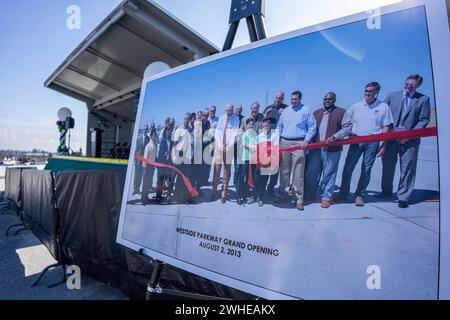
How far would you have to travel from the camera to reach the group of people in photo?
0.87 m

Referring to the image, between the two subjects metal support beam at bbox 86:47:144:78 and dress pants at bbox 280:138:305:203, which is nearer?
dress pants at bbox 280:138:305:203

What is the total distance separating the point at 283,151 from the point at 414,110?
1.63 ft

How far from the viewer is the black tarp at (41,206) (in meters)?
3.23

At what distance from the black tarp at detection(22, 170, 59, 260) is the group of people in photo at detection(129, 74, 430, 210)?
2444 mm

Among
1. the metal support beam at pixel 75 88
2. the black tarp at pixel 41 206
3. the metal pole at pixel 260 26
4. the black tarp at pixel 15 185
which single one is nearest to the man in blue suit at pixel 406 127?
the metal pole at pixel 260 26

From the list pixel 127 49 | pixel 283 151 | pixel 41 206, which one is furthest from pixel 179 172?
pixel 127 49

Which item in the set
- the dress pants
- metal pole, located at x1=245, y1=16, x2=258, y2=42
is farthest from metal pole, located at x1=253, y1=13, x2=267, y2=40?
the dress pants

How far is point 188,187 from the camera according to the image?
4.65 feet

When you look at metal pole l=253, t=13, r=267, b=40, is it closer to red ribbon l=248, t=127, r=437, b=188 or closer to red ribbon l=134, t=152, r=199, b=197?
red ribbon l=248, t=127, r=437, b=188

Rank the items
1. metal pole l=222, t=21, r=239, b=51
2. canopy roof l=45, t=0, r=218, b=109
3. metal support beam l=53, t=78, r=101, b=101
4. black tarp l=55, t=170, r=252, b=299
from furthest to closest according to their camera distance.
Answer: metal support beam l=53, t=78, r=101, b=101, canopy roof l=45, t=0, r=218, b=109, black tarp l=55, t=170, r=252, b=299, metal pole l=222, t=21, r=239, b=51

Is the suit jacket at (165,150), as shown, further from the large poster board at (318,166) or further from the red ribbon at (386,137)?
the red ribbon at (386,137)

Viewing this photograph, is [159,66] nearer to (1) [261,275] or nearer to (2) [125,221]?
(2) [125,221]
